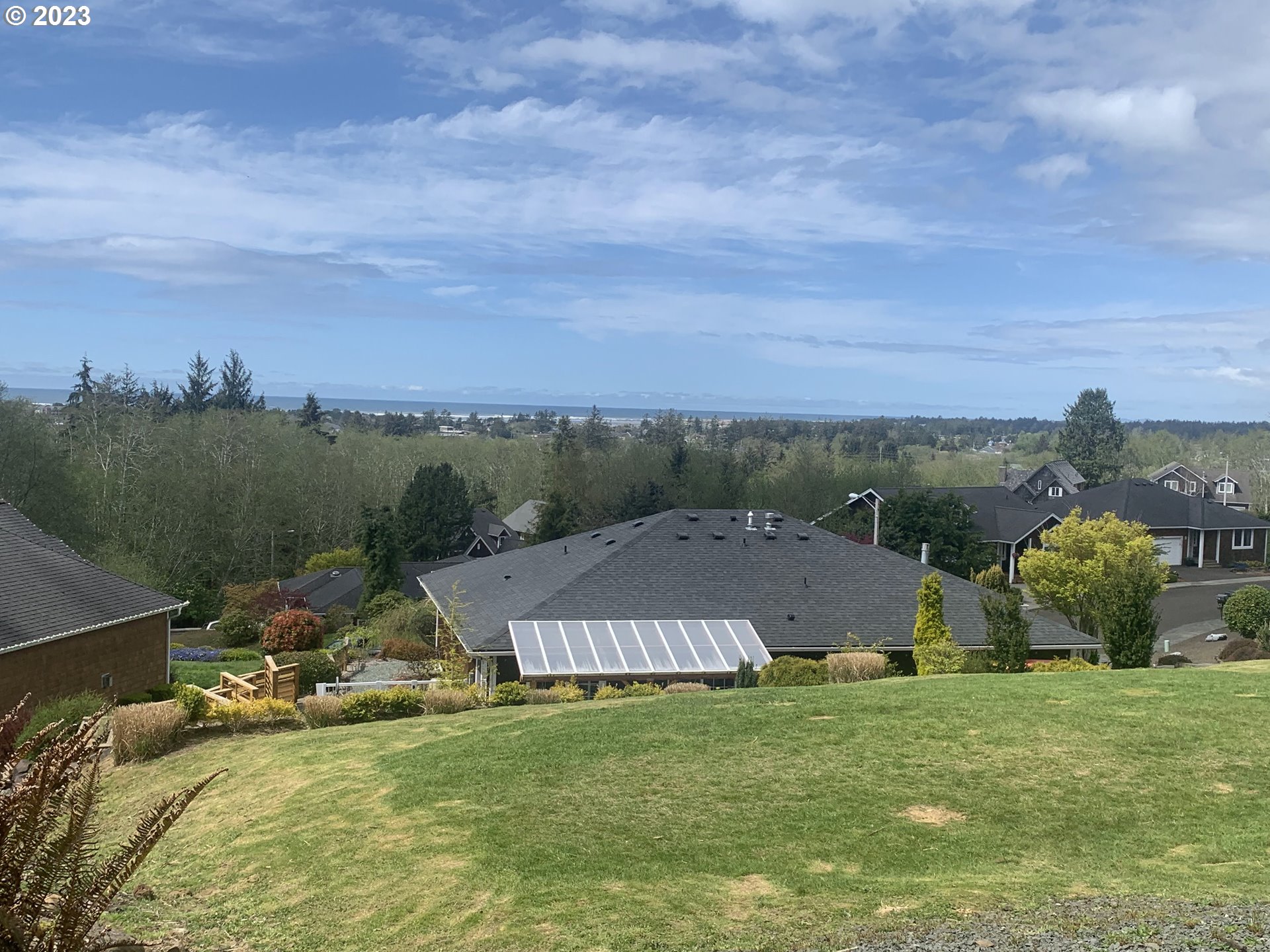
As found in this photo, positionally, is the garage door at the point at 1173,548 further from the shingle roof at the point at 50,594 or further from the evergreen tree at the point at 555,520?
the shingle roof at the point at 50,594

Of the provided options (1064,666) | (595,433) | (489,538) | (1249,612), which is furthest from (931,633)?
(595,433)

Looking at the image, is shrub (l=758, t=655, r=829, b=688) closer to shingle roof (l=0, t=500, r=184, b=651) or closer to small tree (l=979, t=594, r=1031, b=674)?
small tree (l=979, t=594, r=1031, b=674)

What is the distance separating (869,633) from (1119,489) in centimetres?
5272

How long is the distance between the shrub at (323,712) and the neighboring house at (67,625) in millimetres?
6623

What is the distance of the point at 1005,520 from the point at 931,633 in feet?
148

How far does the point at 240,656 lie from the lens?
39438mm

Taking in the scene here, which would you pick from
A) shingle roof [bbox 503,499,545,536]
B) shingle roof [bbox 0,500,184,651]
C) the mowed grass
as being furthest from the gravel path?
shingle roof [bbox 503,499,545,536]

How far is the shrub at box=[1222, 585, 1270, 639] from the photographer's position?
38.0 metres

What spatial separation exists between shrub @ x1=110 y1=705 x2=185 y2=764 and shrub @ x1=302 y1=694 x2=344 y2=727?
7.85ft

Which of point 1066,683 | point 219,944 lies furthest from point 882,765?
point 219,944

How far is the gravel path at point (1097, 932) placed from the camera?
740 cm

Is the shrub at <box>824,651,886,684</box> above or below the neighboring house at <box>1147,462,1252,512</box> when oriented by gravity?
below

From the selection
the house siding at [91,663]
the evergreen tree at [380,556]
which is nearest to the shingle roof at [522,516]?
the evergreen tree at [380,556]

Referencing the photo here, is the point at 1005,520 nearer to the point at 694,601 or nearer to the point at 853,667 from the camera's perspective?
the point at 694,601
